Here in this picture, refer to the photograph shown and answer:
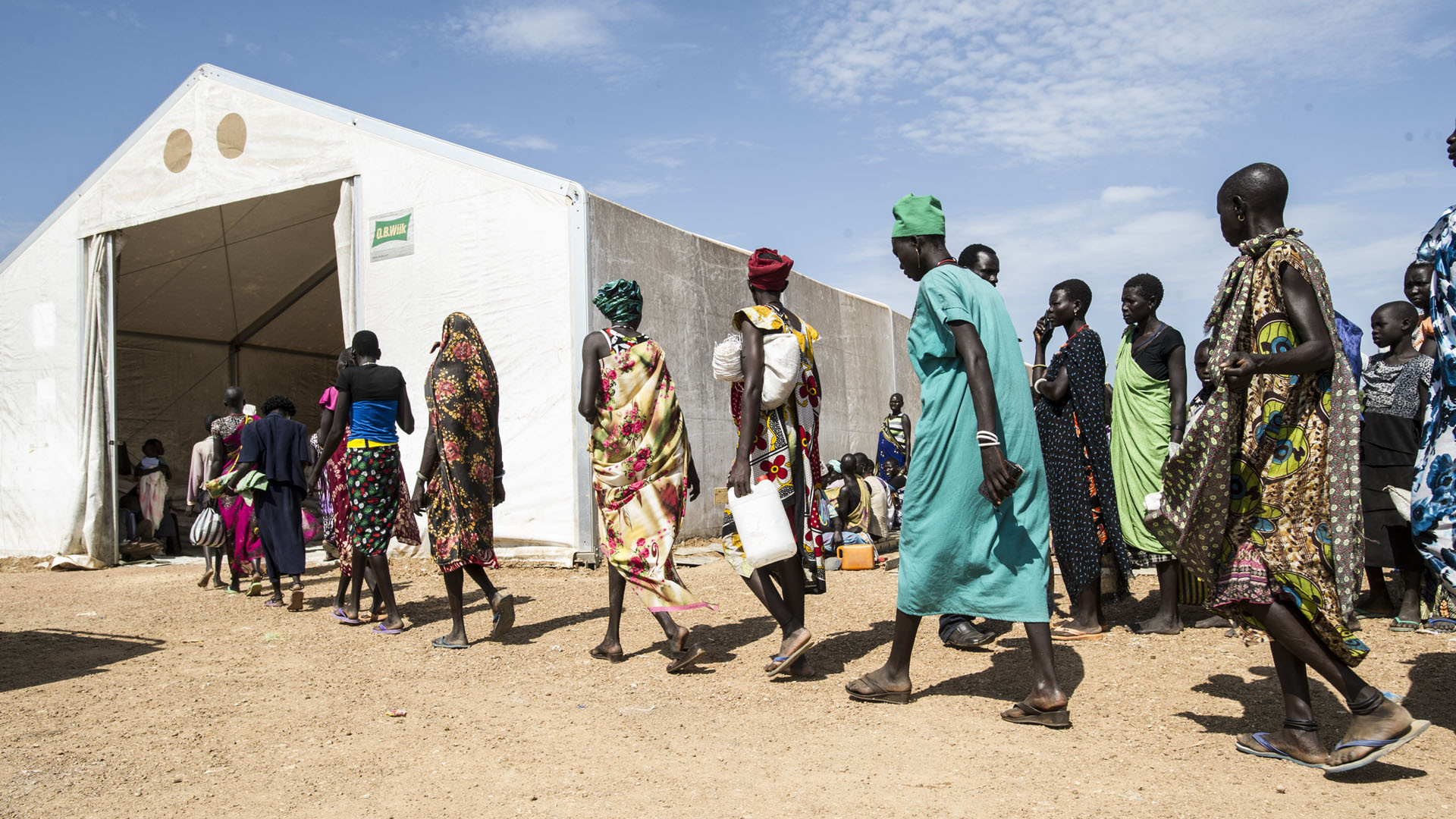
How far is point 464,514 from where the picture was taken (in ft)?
17.1

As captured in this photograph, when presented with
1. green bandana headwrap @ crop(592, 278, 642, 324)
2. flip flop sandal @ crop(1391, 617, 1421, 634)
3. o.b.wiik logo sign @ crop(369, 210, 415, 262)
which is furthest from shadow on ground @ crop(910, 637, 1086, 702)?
o.b.wiik logo sign @ crop(369, 210, 415, 262)

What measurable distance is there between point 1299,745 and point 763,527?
76.0 inches

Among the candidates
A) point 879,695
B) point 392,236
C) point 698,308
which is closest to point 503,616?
point 879,695

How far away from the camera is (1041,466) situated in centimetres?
340

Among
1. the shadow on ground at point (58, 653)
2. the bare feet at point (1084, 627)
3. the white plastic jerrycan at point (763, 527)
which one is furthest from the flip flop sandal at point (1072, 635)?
the shadow on ground at point (58, 653)

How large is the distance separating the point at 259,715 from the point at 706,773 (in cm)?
204

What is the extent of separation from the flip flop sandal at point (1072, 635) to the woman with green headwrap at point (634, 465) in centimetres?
185

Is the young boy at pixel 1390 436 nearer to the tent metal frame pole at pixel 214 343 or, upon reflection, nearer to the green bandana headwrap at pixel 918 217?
the green bandana headwrap at pixel 918 217

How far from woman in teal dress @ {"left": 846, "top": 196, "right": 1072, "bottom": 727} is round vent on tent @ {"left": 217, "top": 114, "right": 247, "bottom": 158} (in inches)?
344

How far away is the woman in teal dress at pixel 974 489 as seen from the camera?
3.26 metres

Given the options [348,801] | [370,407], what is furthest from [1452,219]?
[370,407]

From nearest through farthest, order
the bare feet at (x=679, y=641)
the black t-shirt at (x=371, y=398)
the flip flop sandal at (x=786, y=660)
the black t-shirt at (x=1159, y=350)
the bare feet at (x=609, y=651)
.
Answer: the flip flop sandal at (x=786, y=660), the bare feet at (x=679, y=641), the bare feet at (x=609, y=651), the black t-shirt at (x=1159, y=350), the black t-shirt at (x=371, y=398)

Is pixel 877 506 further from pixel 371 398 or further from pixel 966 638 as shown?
pixel 371 398

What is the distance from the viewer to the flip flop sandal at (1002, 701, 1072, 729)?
3.23m
